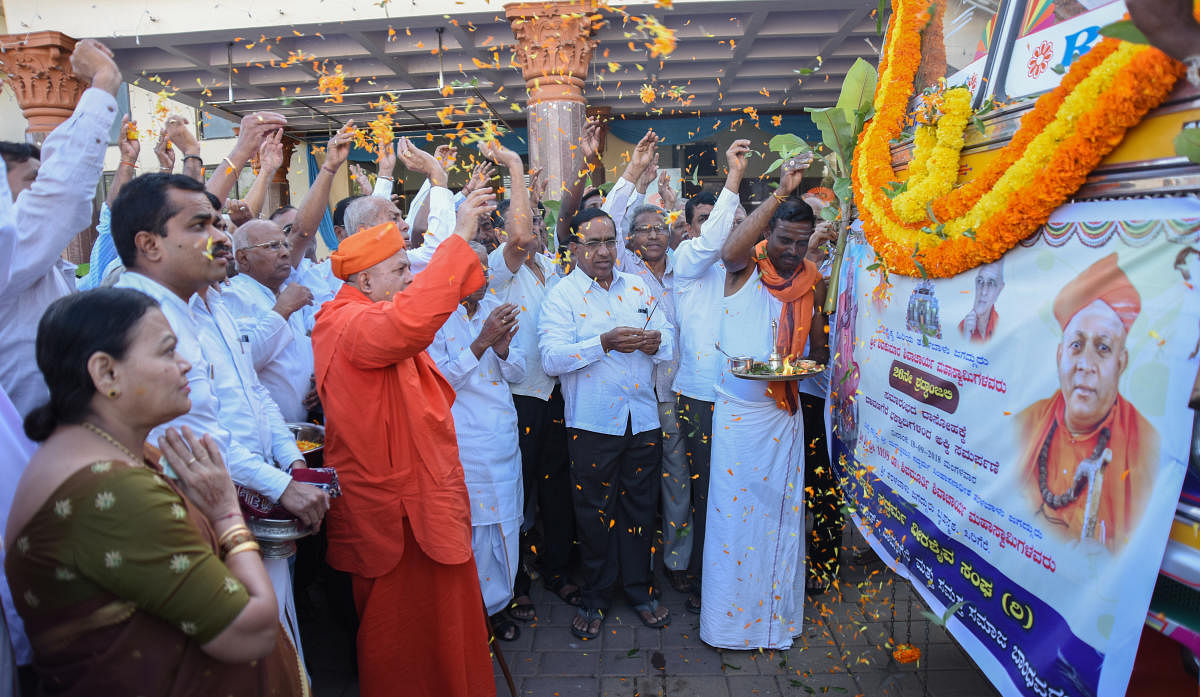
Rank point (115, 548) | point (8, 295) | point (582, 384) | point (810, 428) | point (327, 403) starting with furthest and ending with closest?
point (810, 428), point (582, 384), point (327, 403), point (8, 295), point (115, 548)

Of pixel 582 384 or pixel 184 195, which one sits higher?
pixel 184 195

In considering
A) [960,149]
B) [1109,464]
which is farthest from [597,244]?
[1109,464]

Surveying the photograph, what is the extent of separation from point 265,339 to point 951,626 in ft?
10.6

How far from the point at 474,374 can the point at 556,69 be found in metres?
6.17

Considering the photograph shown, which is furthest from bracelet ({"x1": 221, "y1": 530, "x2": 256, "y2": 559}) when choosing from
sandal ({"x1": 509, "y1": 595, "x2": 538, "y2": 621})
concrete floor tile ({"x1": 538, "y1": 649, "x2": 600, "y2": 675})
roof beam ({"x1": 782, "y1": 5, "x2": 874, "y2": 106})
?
roof beam ({"x1": 782, "y1": 5, "x2": 874, "y2": 106})

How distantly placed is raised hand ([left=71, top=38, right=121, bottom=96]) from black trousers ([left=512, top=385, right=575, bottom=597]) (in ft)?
8.42

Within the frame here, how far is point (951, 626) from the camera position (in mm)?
2621

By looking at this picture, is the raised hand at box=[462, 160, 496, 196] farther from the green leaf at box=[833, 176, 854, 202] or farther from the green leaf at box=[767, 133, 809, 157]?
the green leaf at box=[833, 176, 854, 202]

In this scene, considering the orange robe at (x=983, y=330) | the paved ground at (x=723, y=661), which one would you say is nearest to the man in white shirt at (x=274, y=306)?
the paved ground at (x=723, y=661)

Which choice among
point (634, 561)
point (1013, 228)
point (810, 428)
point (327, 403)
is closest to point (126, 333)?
point (327, 403)

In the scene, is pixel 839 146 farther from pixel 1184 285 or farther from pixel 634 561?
pixel 634 561

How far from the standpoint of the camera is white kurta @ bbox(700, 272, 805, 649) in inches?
151

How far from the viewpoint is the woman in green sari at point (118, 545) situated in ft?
5.04

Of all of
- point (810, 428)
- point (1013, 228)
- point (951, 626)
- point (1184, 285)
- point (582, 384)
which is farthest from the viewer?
point (810, 428)
